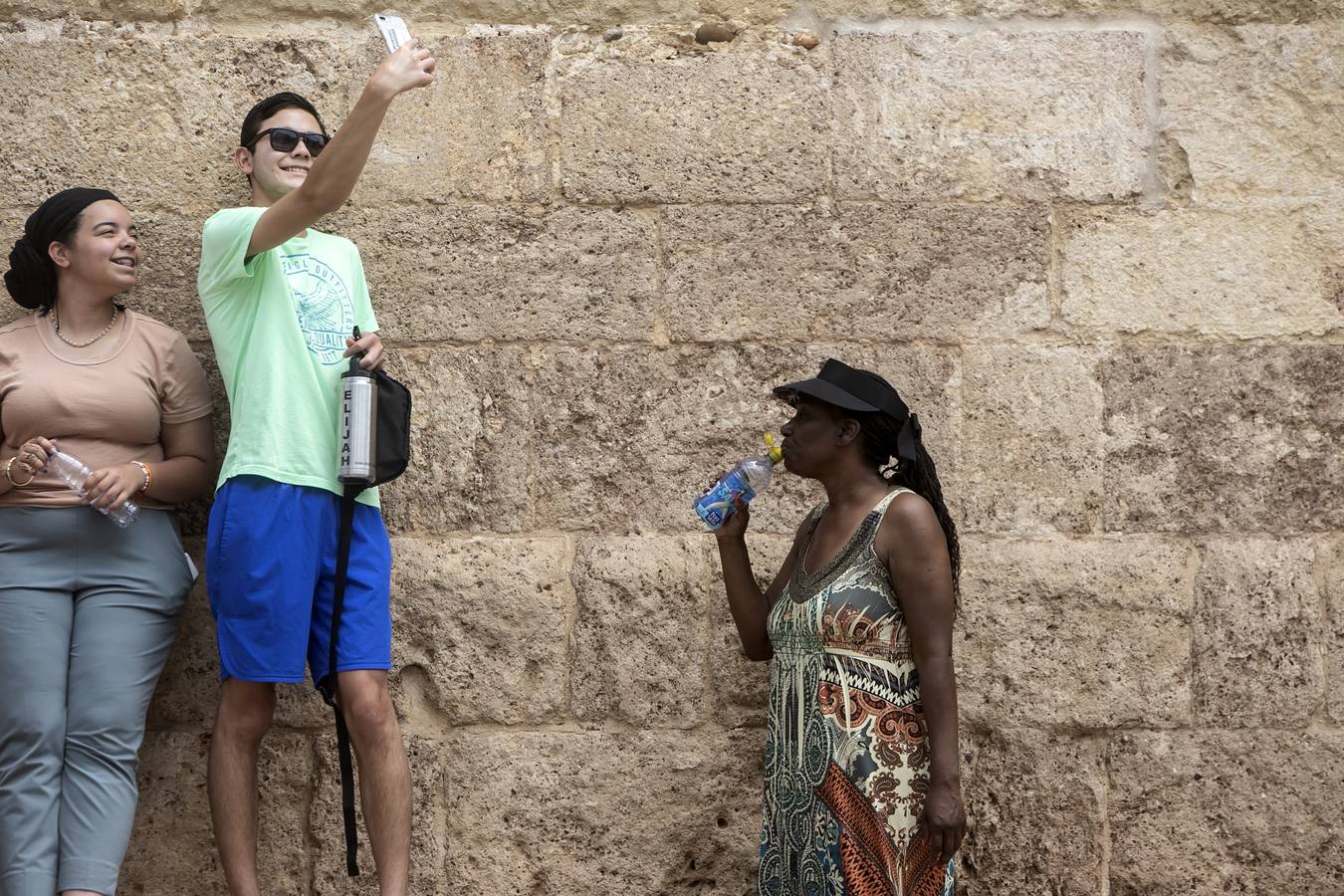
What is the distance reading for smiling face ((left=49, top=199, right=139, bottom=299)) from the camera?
145 inches

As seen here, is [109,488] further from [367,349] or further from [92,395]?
[367,349]

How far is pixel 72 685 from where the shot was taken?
3.49m

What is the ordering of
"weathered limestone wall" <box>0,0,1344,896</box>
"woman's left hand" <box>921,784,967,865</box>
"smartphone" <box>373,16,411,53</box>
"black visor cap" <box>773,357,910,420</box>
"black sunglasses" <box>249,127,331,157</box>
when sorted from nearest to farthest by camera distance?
"woman's left hand" <box>921,784,967,865</box>
"black visor cap" <box>773,357,910,420</box>
"smartphone" <box>373,16,411,53</box>
"black sunglasses" <box>249,127,331,157</box>
"weathered limestone wall" <box>0,0,1344,896</box>

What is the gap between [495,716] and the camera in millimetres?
3932

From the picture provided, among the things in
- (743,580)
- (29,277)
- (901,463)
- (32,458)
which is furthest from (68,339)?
(901,463)

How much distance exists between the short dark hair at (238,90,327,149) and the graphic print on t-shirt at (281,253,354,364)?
427 millimetres

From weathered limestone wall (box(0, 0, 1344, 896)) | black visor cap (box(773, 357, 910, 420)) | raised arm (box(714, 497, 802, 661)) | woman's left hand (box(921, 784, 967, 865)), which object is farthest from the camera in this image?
weathered limestone wall (box(0, 0, 1344, 896))

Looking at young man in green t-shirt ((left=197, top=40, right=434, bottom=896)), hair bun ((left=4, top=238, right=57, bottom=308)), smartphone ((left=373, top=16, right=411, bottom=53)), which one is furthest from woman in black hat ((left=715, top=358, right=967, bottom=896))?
hair bun ((left=4, top=238, right=57, bottom=308))

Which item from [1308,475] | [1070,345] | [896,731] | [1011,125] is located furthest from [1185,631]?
[1011,125]

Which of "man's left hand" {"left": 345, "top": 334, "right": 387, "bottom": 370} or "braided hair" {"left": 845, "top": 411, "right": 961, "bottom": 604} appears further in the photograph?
"man's left hand" {"left": 345, "top": 334, "right": 387, "bottom": 370}

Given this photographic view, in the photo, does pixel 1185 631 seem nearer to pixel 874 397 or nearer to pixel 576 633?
pixel 874 397

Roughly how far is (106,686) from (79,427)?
67 centimetres

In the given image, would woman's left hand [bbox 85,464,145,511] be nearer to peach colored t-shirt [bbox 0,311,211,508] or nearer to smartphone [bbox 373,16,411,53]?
peach colored t-shirt [bbox 0,311,211,508]

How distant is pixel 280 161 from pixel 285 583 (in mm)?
1185
